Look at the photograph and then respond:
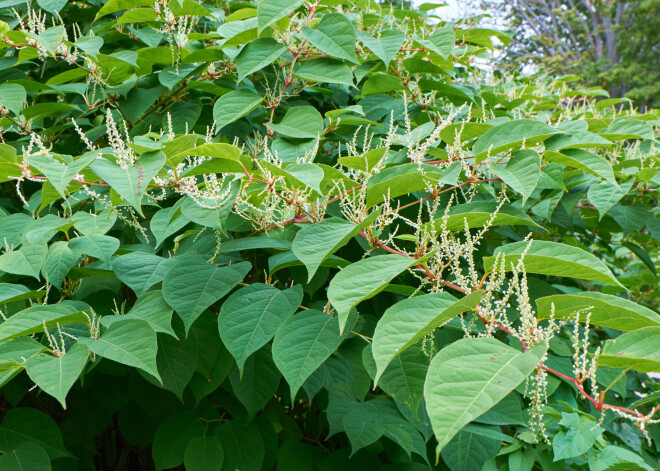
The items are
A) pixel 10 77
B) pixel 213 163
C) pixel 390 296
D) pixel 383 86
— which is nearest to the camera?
pixel 213 163

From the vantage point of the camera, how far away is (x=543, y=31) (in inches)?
728

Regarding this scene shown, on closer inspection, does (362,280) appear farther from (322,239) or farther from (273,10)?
(273,10)

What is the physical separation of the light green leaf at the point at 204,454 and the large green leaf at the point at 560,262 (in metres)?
0.92

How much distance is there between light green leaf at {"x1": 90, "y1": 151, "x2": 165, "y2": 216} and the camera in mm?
1083

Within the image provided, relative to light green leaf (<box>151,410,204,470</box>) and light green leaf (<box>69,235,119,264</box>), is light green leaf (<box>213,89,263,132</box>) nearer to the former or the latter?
light green leaf (<box>69,235,119,264</box>)

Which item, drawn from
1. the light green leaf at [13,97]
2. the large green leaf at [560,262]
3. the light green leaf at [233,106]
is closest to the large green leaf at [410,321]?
the large green leaf at [560,262]

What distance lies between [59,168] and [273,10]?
0.77 meters

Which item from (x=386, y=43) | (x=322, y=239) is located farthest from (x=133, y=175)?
(x=386, y=43)

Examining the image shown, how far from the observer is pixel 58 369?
1.03 m

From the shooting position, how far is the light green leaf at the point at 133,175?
1.08 metres

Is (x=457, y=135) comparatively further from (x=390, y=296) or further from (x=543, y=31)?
(x=543, y=31)

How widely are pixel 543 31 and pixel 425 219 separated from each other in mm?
19464

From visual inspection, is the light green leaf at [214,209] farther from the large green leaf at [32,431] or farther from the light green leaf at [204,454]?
the large green leaf at [32,431]

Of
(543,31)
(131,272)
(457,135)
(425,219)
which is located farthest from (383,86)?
(543,31)
